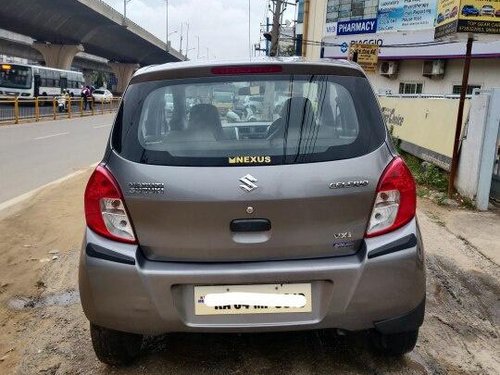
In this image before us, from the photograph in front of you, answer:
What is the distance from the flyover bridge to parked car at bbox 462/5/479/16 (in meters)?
35.5

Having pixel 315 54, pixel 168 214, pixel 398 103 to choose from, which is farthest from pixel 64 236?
pixel 315 54

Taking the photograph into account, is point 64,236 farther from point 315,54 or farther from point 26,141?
point 315,54

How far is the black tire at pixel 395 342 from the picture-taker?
2.84 meters

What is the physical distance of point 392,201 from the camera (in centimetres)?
253

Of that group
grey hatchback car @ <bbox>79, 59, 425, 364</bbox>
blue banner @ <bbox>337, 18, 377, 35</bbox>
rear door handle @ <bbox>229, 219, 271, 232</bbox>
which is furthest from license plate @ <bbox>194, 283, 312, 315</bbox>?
blue banner @ <bbox>337, 18, 377, 35</bbox>

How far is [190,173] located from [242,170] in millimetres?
243

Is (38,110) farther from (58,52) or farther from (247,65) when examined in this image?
(58,52)

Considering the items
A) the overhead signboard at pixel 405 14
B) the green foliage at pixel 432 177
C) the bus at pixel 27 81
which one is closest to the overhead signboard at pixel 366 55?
the green foliage at pixel 432 177

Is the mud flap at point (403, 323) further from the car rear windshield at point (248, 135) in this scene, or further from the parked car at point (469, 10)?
the parked car at point (469, 10)

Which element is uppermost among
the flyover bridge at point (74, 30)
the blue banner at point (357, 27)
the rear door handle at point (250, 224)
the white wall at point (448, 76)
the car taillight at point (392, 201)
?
the flyover bridge at point (74, 30)

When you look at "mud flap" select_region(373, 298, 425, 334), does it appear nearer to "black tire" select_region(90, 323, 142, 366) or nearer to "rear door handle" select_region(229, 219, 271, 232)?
"rear door handle" select_region(229, 219, 271, 232)

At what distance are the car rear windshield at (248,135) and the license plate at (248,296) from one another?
58cm

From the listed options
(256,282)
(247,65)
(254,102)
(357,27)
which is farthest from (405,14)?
(256,282)

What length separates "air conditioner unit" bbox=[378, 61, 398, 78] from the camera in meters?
23.9
